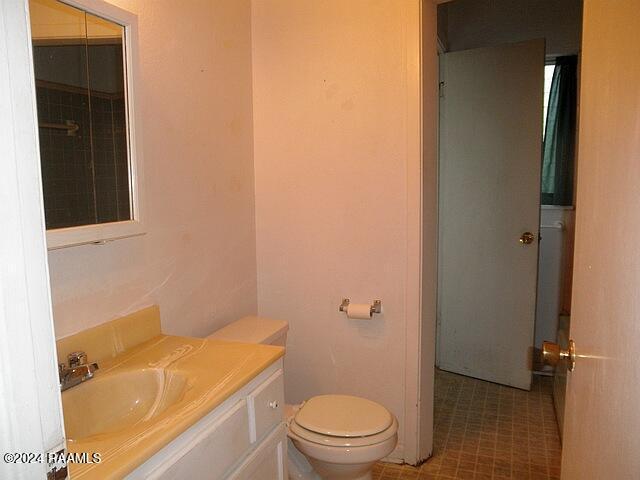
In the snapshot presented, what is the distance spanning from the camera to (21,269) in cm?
49

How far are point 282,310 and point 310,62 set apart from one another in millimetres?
1175

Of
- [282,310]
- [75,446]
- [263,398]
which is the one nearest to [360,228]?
[282,310]

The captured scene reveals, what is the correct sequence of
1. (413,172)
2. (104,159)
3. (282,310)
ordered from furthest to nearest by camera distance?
(282,310), (413,172), (104,159)

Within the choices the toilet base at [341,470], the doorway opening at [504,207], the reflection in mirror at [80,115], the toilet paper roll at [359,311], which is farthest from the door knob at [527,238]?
the reflection in mirror at [80,115]

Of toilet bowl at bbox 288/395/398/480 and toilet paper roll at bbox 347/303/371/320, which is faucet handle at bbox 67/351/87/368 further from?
toilet paper roll at bbox 347/303/371/320

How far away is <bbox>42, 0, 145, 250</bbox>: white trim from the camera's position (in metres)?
1.25

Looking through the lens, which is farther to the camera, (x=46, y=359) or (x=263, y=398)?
(x=263, y=398)

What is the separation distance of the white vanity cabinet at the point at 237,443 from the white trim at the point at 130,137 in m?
0.56

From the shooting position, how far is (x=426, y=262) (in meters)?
2.11

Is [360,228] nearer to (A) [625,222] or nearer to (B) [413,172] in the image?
(B) [413,172]

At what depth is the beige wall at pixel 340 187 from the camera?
204 centimetres

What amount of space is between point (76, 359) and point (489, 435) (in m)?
2.05

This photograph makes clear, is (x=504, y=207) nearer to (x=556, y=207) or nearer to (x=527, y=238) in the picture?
(x=527, y=238)

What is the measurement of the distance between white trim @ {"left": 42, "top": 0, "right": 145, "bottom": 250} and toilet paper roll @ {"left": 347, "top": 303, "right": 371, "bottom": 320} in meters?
1.03
